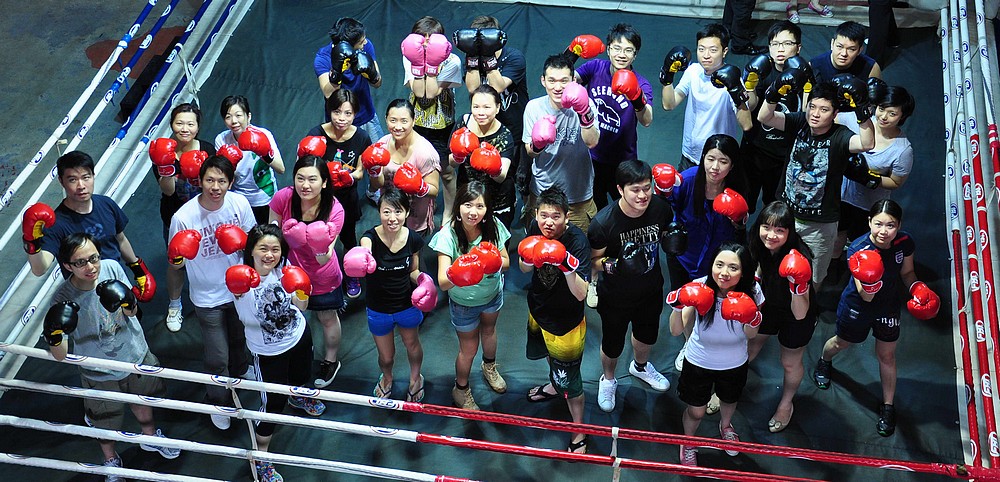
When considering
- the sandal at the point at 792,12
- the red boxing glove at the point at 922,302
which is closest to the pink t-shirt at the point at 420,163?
the red boxing glove at the point at 922,302

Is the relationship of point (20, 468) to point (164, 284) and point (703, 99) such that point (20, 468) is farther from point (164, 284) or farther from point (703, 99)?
point (703, 99)

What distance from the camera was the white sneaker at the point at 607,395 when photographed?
187 inches

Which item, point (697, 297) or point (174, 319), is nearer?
point (697, 297)

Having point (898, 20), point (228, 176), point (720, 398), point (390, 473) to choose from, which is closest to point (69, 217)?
point (228, 176)

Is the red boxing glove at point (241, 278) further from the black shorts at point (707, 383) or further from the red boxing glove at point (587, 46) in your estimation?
the red boxing glove at point (587, 46)

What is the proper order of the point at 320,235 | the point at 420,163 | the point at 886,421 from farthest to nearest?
the point at 420,163 → the point at 886,421 → the point at 320,235

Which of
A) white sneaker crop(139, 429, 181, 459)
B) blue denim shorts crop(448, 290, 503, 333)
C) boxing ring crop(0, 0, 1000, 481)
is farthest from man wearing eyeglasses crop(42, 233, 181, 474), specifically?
blue denim shorts crop(448, 290, 503, 333)

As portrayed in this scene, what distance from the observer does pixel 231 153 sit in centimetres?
481

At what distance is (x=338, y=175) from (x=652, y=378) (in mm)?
1867

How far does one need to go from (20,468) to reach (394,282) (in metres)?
1.99

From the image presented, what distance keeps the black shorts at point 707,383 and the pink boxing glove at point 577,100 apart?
1.31 metres

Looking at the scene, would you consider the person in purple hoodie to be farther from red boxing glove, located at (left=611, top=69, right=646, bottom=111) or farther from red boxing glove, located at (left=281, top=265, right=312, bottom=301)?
red boxing glove, located at (left=281, top=265, right=312, bottom=301)

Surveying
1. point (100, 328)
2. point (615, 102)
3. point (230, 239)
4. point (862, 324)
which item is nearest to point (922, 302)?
point (862, 324)

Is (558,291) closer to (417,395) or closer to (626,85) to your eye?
(417,395)
